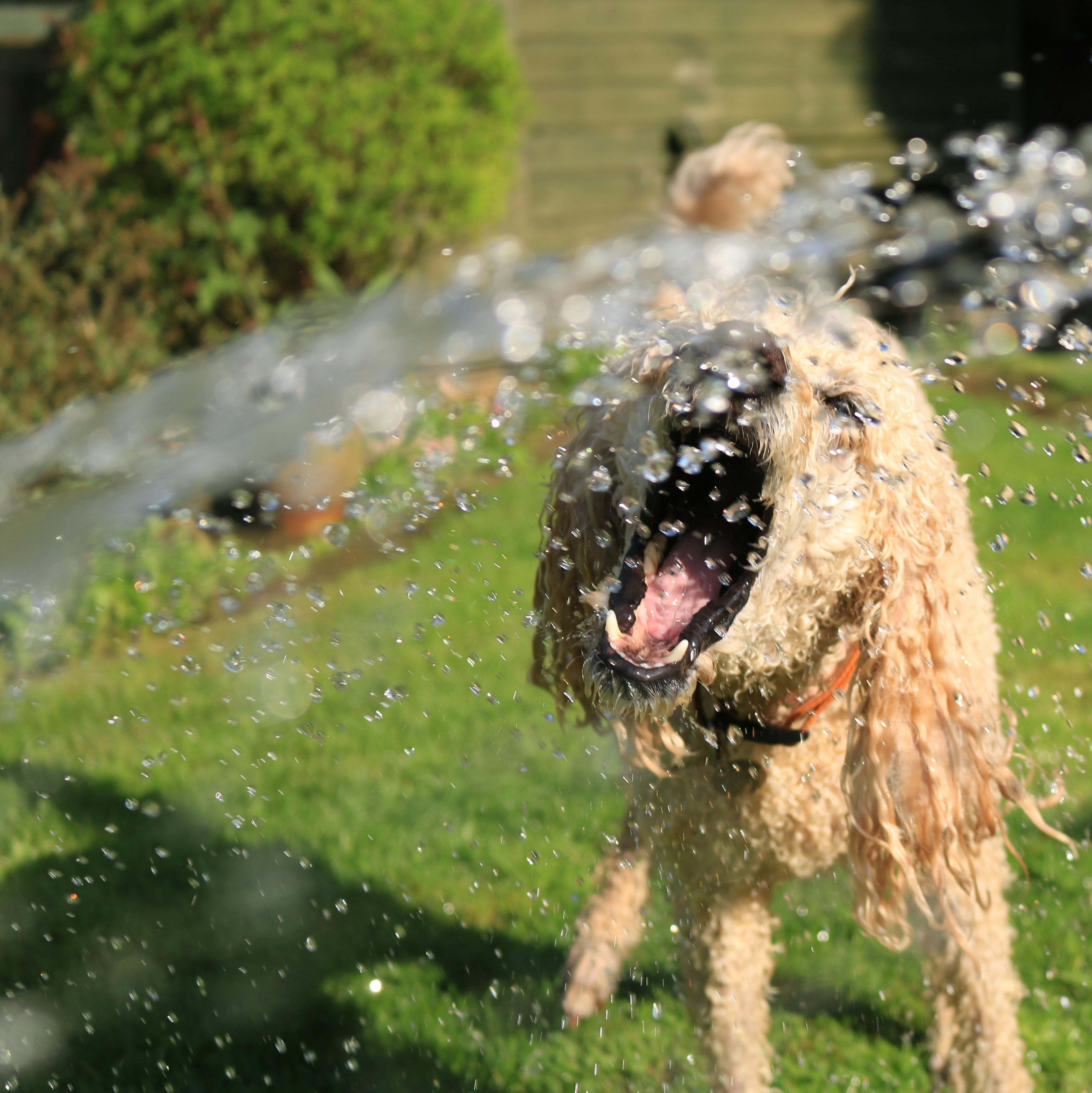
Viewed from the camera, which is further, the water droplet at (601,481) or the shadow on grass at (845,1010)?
the shadow on grass at (845,1010)

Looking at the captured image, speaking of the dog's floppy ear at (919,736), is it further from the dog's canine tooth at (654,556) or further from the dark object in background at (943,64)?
the dark object in background at (943,64)

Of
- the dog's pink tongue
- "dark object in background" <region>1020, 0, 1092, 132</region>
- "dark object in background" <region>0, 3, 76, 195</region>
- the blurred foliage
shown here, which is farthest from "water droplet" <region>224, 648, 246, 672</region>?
"dark object in background" <region>1020, 0, 1092, 132</region>

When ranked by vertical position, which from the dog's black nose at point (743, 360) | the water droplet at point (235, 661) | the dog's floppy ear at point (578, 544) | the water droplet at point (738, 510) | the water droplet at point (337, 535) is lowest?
the water droplet at point (235, 661)

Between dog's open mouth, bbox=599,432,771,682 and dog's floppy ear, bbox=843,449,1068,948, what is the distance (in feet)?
0.77

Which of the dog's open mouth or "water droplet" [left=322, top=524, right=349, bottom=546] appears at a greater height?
the dog's open mouth

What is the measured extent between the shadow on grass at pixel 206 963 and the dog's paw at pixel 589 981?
78 millimetres

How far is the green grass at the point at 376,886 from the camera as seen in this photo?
2.67 m

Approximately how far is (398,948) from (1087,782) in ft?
7.24

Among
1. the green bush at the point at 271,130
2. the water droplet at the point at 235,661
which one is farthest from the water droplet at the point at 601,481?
the green bush at the point at 271,130

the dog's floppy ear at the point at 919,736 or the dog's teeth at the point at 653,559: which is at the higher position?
the dog's teeth at the point at 653,559

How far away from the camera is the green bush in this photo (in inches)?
253

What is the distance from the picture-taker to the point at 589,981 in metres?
2.84

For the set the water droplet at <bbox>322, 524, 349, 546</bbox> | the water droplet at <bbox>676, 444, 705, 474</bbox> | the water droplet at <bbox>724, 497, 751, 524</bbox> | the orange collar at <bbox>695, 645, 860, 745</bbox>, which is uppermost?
the water droplet at <bbox>676, 444, 705, 474</bbox>

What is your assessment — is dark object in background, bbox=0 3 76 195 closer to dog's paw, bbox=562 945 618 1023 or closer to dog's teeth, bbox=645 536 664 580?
dog's paw, bbox=562 945 618 1023
